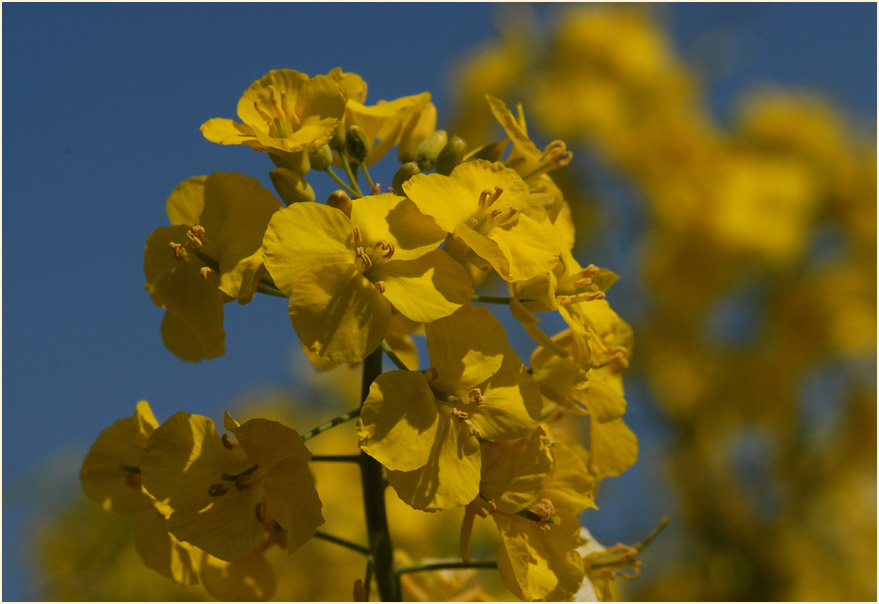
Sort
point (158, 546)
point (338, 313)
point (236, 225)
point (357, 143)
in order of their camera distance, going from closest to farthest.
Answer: point (338, 313), point (236, 225), point (158, 546), point (357, 143)

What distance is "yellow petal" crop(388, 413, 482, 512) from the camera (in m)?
1.27

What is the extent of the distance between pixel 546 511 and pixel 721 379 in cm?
381

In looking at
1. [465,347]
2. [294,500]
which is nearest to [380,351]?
[465,347]

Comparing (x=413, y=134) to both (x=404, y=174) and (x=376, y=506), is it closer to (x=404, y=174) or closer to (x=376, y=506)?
(x=404, y=174)

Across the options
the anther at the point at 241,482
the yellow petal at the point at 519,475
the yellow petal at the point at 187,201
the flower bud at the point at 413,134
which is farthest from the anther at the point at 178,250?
the yellow petal at the point at 519,475

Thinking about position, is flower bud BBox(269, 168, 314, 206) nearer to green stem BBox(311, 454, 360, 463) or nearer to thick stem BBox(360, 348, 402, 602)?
thick stem BBox(360, 348, 402, 602)

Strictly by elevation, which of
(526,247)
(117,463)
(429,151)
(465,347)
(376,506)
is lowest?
(376,506)

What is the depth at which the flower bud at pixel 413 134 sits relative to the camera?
163cm

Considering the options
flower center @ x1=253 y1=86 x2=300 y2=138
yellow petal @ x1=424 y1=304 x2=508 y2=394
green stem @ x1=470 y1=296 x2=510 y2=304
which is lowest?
yellow petal @ x1=424 y1=304 x2=508 y2=394

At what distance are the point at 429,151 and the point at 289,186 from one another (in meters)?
0.29

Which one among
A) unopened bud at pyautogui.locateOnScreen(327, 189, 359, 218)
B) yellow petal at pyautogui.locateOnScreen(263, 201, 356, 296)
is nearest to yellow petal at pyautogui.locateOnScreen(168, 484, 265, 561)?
yellow petal at pyautogui.locateOnScreen(263, 201, 356, 296)

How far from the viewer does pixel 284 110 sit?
4.83 feet

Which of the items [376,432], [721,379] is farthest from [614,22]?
[376,432]

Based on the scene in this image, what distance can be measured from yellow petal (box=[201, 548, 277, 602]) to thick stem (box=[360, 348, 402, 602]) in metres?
0.23
